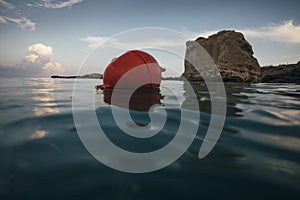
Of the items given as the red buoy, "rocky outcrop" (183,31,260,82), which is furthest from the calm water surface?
"rocky outcrop" (183,31,260,82)

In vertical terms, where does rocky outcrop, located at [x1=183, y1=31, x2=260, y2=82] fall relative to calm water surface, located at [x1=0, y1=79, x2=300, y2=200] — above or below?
above

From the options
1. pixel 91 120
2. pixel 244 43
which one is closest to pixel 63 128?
pixel 91 120

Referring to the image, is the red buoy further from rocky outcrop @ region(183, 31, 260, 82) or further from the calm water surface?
rocky outcrop @ region(183, 31, 260, 82)

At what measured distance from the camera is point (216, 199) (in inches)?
40.6

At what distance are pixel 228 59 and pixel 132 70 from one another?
67.7m

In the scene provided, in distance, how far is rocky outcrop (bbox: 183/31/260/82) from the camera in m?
57.1

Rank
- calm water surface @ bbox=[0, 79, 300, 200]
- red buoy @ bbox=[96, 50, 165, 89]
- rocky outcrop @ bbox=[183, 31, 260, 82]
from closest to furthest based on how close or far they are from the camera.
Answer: calm water surface @ bbox=[0, 79, 300, 200]
red buoy @ bbox=[96, 50, 165, 89]
rocky outcrop @ bbox=[183, 31, 260, 82]

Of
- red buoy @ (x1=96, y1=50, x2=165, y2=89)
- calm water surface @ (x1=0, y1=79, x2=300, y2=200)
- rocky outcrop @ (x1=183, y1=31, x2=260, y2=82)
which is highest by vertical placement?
rocky outcrop @ (x1=183, y1=31, x2=260, y2=82)

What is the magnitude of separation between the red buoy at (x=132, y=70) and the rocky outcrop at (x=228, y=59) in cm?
5165

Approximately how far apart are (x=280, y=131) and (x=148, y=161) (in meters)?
2.00

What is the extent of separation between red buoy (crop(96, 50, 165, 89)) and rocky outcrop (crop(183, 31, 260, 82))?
51.6 meters

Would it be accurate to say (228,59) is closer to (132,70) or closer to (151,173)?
(132,70)

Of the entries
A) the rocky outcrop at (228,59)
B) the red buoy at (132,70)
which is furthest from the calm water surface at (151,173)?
the rocky outcrop at (228,59)

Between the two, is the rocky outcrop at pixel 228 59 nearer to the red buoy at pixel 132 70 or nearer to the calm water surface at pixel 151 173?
the red buoy at pixel 132 70
